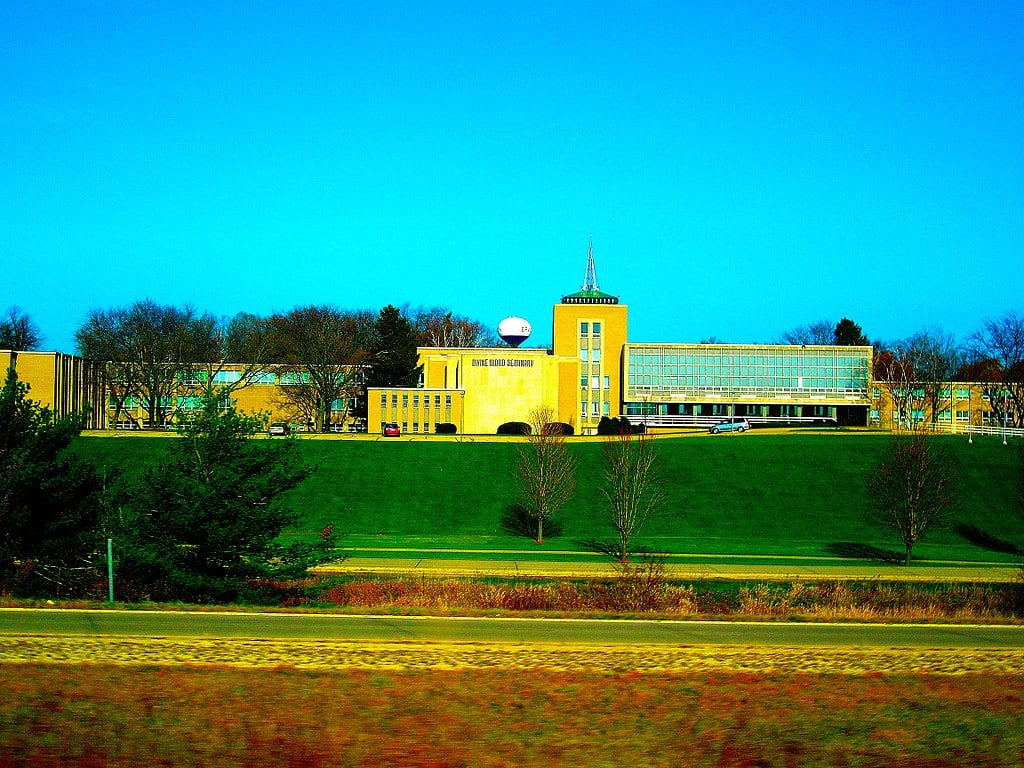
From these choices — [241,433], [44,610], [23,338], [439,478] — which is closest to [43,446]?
[241,433]

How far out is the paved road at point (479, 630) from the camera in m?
14.9

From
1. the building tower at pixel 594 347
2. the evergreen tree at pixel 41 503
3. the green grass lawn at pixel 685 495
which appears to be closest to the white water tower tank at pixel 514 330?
the building tower at pixel 594 347

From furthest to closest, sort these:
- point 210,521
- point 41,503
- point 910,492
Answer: point 910,492 → point 41,503 → point 210,521

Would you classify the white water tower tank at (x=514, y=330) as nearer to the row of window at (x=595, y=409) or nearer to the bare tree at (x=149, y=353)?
the row of window at (x=595, y=409)

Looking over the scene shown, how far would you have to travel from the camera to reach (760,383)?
93.7m

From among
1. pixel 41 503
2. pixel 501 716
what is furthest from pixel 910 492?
pixel 501 716

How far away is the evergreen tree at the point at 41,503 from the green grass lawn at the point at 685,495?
13.5 m

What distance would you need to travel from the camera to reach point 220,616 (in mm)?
16734

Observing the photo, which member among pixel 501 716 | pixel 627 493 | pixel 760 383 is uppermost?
pixel 760 383

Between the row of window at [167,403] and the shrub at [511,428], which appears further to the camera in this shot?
the row of window at [167,403]

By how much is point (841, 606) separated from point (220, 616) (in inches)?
606

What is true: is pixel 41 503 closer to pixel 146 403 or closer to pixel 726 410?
pixel 146 403

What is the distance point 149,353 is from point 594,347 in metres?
41.4

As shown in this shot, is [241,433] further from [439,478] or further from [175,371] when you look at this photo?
[175,371]
